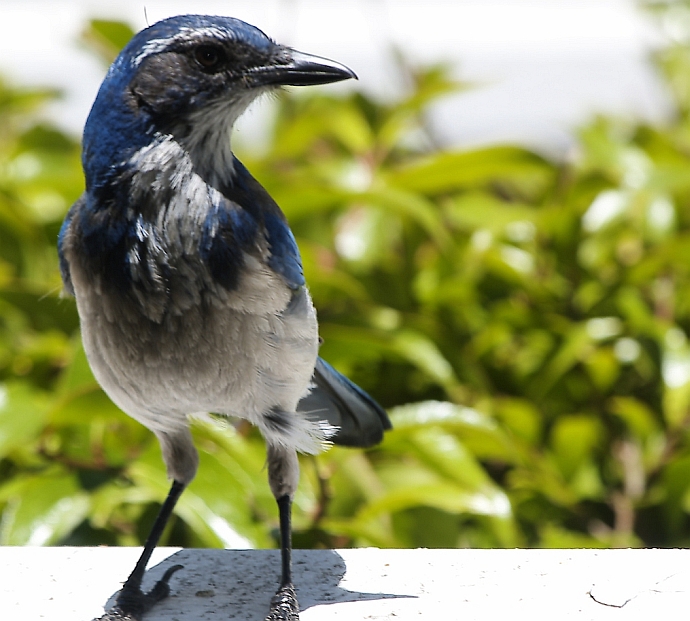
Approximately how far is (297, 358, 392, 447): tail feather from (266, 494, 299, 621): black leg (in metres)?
0.21

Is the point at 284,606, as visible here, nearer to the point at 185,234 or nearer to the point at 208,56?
the point at 185,234

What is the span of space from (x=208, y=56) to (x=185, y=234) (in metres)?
0.32

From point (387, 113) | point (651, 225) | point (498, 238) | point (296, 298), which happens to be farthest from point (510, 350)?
point (296, 298)

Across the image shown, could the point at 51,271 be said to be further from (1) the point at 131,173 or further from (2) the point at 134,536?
(1) the point at 131,173

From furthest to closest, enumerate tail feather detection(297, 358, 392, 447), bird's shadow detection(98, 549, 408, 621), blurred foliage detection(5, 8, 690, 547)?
blurred foliage detection(5, 8, 690, 547)
tail feather detection(297, 358, 392, 447)
bird's shadow detection(98, 549, 408, 621)

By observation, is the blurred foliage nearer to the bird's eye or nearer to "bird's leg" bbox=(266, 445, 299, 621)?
"bird's leg" bbox=(266, 445, 299, 621)

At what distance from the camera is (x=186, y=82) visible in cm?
173

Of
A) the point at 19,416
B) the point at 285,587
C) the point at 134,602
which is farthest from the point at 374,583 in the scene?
the point at 19,416

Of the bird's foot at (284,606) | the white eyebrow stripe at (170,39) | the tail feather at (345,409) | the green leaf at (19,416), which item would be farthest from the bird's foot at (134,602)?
the white eyebrow stripe at (170,39)

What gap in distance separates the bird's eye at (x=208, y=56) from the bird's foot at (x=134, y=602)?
1.02 meters

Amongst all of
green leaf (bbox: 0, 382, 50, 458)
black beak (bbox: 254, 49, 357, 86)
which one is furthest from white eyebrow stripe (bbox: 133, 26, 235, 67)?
green leaf (bbox: 0, 382, 50, 458)

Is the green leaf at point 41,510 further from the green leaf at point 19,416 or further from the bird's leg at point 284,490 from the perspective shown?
the bird's leg at point 284,490

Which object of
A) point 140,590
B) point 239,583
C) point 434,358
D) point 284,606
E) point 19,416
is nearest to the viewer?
point 284,606

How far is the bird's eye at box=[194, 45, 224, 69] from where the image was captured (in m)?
1.74
